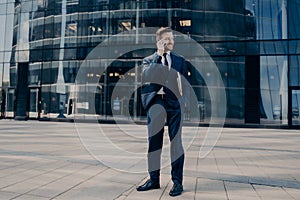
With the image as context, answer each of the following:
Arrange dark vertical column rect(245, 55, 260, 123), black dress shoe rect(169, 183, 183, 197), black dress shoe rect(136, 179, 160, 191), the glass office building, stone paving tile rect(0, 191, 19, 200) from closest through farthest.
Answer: stone paving tile rect(0, 191, 19, 200) < black dress shoe rect(169, 183, 183, 197) < black dress shoe rect(136, 179, 160, 191) < dark vertical column rect(245, 55, 260, 123) < the glass office building

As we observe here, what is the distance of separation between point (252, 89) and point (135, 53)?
10.1 m

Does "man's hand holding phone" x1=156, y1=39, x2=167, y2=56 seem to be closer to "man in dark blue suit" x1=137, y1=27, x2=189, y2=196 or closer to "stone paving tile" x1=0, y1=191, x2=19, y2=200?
"man in dark blue suit" x1=137, y1=27, x2=189, y2=196

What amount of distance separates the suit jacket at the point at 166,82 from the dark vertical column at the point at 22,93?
24.6m

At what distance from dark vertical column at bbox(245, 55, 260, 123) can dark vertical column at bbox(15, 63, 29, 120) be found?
65.1 feet

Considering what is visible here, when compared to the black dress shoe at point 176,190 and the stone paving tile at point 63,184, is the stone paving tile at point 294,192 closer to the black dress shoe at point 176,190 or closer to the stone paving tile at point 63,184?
the black dress shoe at point 176,190

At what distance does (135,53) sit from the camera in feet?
77.0

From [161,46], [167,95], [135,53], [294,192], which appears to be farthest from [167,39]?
[135,53]

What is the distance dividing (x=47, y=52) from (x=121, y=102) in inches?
335

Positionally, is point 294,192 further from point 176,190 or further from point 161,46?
point 161,46

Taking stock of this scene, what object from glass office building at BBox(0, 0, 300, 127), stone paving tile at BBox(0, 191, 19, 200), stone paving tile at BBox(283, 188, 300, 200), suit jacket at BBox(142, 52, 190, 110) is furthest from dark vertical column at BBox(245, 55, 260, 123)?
stone paving tile at BBox(0, 191, 19, 200)

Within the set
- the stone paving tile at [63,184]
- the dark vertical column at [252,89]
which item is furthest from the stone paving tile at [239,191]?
the dark vertical column at [252,89]

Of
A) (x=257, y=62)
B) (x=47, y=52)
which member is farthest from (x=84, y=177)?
(x=47, y=52)

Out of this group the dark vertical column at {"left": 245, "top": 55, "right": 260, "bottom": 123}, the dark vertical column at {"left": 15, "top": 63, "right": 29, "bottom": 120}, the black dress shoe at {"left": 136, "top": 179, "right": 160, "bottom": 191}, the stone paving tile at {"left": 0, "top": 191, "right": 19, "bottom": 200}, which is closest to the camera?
the stone paving tile at {"left": 0, "top": 191, "right": 19, "bottom": 200}

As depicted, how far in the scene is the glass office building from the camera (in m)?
20.4
